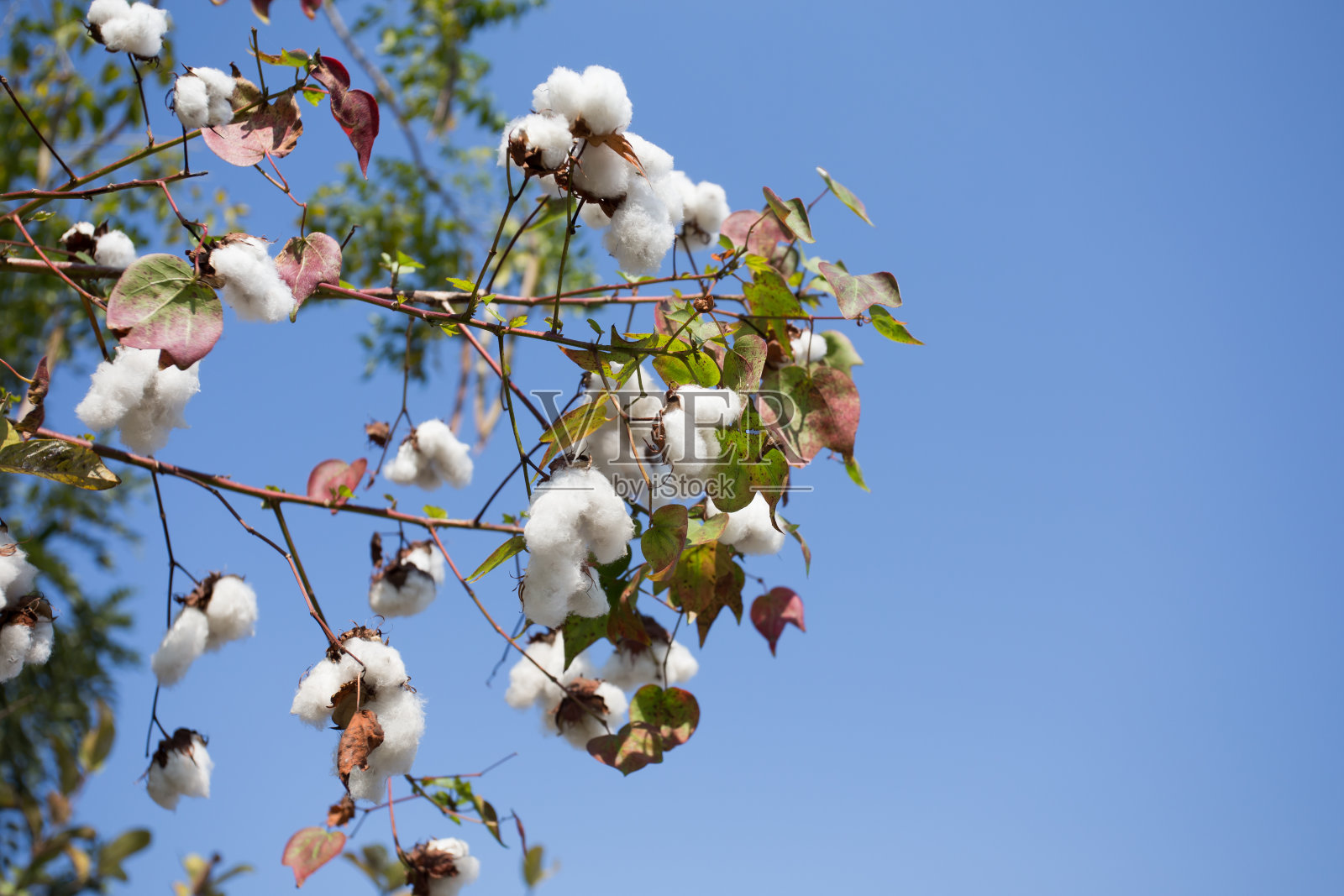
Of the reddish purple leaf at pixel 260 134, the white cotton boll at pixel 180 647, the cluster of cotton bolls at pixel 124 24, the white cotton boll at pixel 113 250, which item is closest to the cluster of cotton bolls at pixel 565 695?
the white cotton boll at pixel 180 647

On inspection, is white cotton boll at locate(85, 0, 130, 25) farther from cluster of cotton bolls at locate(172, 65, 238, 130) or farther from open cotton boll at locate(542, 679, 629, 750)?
open cotton boll at locate(542, 679, 629, 750)

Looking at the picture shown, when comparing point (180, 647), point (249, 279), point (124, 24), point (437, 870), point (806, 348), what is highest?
point (124, 24)

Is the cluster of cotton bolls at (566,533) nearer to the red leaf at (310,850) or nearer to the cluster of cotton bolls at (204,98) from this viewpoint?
the red leaf at (310,850)

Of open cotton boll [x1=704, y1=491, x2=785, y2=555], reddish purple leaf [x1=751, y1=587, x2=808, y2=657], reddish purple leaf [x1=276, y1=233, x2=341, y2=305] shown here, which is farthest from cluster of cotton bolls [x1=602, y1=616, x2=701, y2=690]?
reddish purple leaf [x1=276, y1=233, x2=341, y2=305]

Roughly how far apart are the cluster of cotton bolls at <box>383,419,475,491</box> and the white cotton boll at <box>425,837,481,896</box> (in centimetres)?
49

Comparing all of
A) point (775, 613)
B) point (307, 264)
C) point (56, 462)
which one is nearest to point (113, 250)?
point (56, 462)

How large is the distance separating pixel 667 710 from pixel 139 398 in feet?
2.09

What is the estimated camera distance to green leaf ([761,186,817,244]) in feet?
3.18

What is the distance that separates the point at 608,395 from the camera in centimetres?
78

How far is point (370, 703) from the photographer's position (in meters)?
0.79

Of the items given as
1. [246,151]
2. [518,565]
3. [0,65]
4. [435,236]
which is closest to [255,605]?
[518,565]

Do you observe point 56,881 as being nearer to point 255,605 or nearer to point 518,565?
point 255,605

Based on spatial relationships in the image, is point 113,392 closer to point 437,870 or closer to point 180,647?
point 180,647

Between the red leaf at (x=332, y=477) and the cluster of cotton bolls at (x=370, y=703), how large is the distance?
0.92ft
